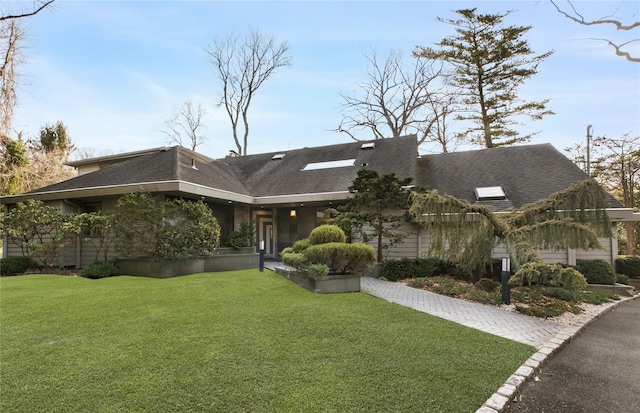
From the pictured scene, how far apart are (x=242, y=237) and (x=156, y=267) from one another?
3747 mm

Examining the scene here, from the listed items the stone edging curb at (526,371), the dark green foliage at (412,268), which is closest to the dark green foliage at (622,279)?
the dark green foliage at (412,268)

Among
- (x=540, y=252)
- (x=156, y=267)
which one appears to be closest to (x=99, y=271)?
(x=156, y=267)

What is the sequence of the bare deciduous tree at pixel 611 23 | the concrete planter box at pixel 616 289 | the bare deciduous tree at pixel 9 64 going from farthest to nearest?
1. the bare deciduous tree at pixel 9 64
2. the concrete planter box at pixel 616 289
3. the bare deciduous tree at pixel 611 23

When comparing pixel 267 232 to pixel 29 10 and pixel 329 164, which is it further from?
pixel 29 10

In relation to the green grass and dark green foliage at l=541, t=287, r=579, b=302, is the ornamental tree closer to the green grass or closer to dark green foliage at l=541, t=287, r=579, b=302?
dark green foliage at l=541, t=287, r=579, b=302

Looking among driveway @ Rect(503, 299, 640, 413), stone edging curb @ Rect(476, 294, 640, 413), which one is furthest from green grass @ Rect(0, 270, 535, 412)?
driveway @ Rect(503, 299, 640, 413)

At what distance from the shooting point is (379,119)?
22547 millimetres

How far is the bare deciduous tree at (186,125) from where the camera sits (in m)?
25.6

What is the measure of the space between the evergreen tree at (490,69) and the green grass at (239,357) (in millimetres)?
17379

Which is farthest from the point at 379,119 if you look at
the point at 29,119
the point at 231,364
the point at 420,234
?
the point at 231,364

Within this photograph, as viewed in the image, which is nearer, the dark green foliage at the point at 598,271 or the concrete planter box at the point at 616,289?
the concrete planter box at the point at 616,289

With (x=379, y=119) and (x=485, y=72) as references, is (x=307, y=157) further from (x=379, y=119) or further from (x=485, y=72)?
(x=485, y=72)

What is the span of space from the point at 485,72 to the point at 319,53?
39.7 ft

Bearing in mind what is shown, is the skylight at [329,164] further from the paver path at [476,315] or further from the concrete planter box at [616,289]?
the concrete planter box at [616,289]
